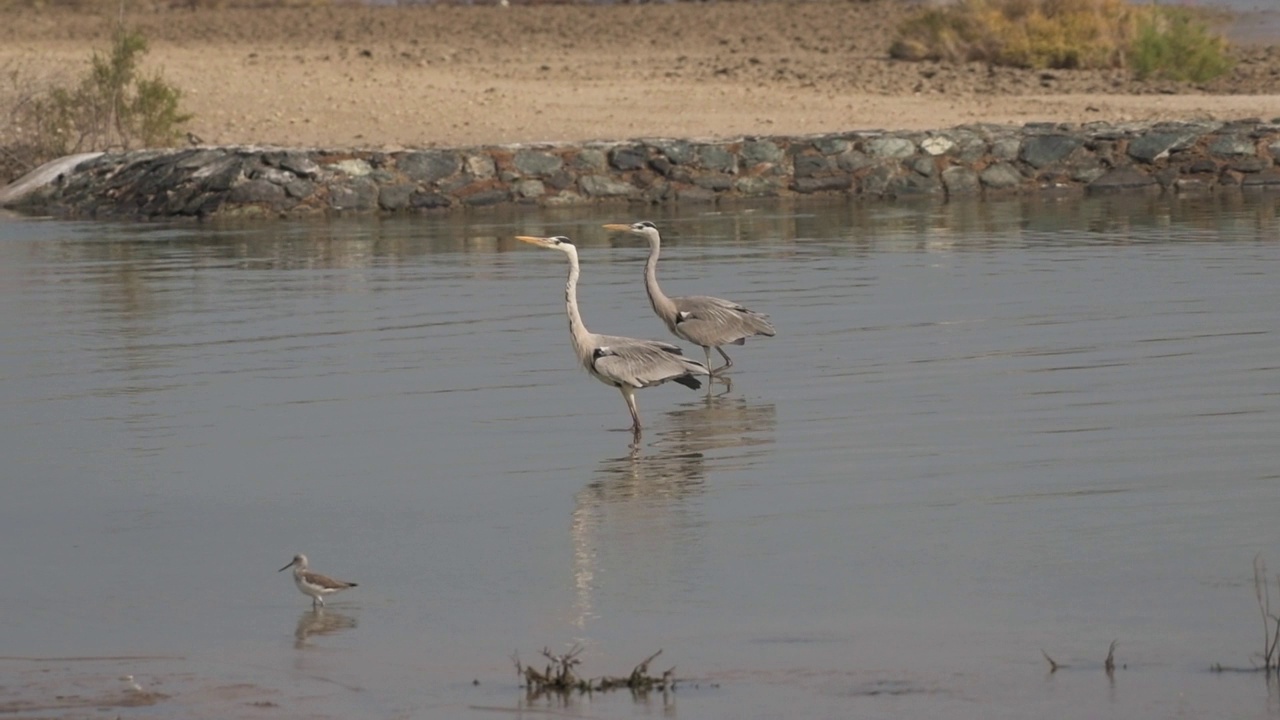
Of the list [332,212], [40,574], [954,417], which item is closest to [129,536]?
[40,574]

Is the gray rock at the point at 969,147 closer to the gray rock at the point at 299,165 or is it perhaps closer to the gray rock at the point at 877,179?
the gray rock at the point at 877,179

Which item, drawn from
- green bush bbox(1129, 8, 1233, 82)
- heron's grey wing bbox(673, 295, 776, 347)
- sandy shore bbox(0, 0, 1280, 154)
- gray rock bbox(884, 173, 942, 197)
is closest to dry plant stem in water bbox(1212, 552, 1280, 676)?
heron's grey wing bbox(673, 295, 776, 347)

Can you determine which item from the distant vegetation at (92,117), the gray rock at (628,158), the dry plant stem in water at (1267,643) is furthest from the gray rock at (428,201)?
the dry plant stem in water at (1267,643)

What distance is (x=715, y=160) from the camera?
29.1 m

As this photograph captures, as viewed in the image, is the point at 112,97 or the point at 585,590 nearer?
the point at 585,590

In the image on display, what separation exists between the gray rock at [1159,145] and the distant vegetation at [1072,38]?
12777 millimetres

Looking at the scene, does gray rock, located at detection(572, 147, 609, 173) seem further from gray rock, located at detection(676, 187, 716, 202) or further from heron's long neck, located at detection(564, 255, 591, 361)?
heron's long neck, located at detection(564, 255, 591, 361)

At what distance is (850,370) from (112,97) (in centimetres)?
2227

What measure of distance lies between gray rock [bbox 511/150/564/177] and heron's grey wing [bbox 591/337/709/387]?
54.7ft

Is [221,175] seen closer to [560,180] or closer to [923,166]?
[560,180]

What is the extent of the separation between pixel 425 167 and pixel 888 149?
252 inches

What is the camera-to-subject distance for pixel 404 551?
9.34 m

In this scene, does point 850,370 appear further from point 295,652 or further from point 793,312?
point 295,652

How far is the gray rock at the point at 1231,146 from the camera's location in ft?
93.2
